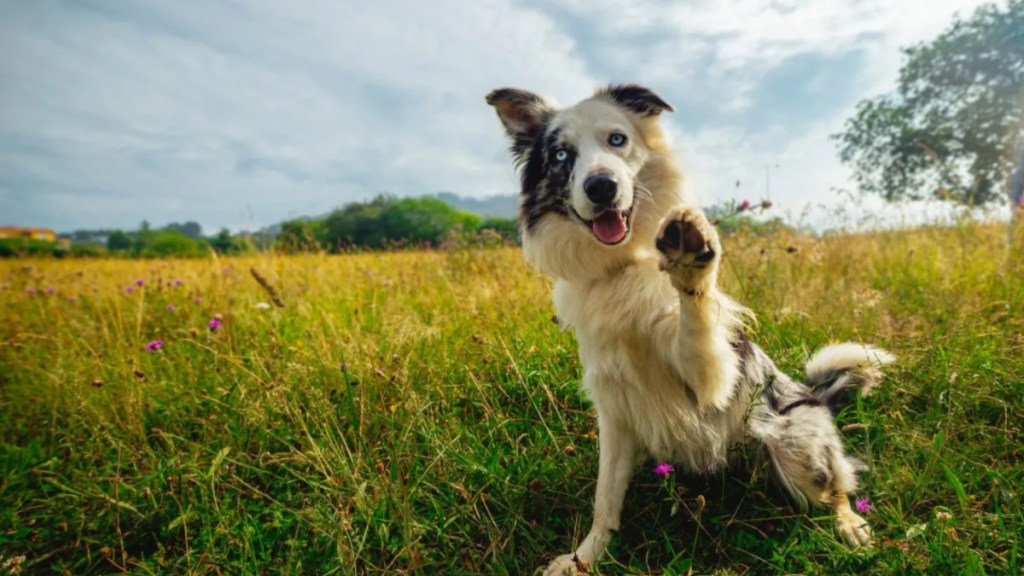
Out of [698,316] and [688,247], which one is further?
[698,316]

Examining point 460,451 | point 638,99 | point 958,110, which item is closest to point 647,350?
point 460,451

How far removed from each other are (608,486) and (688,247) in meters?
1.13

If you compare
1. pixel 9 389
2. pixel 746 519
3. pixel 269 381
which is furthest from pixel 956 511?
pixel 9 389

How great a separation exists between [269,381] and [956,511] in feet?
11.2

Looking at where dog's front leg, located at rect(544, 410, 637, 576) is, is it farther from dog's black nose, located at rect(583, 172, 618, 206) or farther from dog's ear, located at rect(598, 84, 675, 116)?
dog's ear, located at rect(598, 84, 675, 116)

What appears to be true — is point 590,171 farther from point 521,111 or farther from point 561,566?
point 561,566

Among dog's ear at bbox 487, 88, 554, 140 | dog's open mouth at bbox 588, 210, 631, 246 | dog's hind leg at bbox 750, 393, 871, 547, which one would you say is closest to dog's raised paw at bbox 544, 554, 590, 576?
dog's hind leg at bbox 750, 393, 871, 547

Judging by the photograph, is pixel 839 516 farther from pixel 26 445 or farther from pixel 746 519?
pixel 26 445

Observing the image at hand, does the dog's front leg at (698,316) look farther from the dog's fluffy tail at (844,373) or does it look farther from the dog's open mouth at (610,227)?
the dog's fluffy tail at (844,373)

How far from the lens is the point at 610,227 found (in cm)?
221

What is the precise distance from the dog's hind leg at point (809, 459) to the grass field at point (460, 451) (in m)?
0.08

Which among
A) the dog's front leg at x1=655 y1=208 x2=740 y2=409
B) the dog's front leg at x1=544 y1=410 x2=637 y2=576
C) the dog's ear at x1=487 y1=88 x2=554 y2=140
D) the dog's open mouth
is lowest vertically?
the dog's front leg at x1=544 y1=410 x2=637 y2=576

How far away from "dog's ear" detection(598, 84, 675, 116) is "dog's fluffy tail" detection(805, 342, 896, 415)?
1566 mm

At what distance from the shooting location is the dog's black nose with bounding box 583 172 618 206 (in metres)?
2.15
